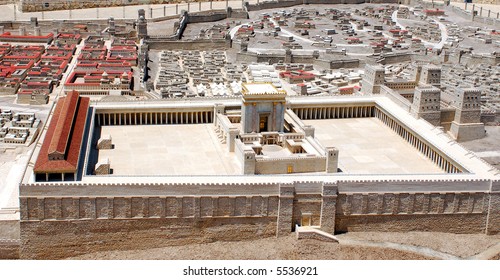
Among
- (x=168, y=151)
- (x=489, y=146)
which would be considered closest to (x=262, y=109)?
(x=168, y=151)

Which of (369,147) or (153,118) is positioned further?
(153,118)

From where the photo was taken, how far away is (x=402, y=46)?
188000 millimetres

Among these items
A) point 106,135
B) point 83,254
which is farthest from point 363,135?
point 83,254

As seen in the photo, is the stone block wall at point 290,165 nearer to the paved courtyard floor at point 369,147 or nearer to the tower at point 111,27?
the paved courtyard floor at point 369,147

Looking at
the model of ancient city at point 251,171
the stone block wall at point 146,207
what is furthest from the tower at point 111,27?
the stone block wall at point 146,207

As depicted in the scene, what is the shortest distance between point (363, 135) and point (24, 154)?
51738 mm

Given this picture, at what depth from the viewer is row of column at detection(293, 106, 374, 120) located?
4215 inches

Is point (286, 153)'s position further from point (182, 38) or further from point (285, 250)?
point (182, 38)

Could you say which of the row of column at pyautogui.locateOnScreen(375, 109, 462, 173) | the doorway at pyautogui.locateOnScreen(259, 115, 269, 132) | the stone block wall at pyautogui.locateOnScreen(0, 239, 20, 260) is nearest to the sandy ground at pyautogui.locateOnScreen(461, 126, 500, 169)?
the row of column at pyautogui.locateOnScreen(375, 109, 462, 173)

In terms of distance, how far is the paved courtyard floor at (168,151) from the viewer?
Answer: 3339 inches

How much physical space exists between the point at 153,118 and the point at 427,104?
42228 millimetres

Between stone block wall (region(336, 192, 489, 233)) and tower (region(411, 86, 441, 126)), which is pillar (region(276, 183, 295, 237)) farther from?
tower (region(411, 86, 441, 126))

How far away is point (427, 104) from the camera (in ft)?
345

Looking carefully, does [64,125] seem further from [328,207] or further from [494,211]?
[494,211]
